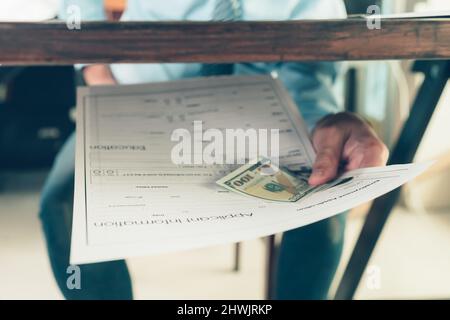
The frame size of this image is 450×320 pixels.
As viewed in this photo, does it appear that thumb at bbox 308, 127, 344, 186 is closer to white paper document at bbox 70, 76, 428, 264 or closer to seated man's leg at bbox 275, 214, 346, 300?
Result: white paper document at bbox 70, 76, 428, 264

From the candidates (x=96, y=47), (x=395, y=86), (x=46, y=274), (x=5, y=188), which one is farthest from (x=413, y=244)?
(x=96, y=47)

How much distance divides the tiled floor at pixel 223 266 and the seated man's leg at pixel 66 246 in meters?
0.61

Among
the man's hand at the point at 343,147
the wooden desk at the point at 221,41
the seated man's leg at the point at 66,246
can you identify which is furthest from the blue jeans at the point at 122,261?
the wooden desk at the point at 221,41

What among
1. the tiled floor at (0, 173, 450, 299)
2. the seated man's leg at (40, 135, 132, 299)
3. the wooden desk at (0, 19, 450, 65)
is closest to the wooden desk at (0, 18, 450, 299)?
the wooden desk at (0, 19, 450, 65)

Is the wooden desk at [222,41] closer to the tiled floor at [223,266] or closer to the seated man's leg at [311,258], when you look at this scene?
the seated man's leg at [311,258]

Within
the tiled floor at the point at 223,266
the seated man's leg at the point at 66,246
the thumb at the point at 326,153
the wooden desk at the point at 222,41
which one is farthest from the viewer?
the tiled floor at the point at 223,266

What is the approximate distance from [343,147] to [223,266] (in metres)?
1.06

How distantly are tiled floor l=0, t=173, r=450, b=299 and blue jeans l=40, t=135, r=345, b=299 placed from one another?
554 millimetres

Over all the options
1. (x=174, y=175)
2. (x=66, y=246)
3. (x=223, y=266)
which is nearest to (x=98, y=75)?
(x=66, y=246)

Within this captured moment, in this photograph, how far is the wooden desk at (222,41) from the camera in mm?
342

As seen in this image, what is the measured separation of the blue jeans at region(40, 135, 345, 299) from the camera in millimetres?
698

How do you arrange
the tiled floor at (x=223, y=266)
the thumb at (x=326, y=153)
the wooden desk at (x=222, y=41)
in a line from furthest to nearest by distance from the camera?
the tiled floor at (x=223, y=266), the thumb at (x=326, y=153), the wooden desk at (x=222, y=41)

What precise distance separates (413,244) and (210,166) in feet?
4.09

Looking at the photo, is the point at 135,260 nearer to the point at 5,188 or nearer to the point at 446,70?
the point at 5,188
